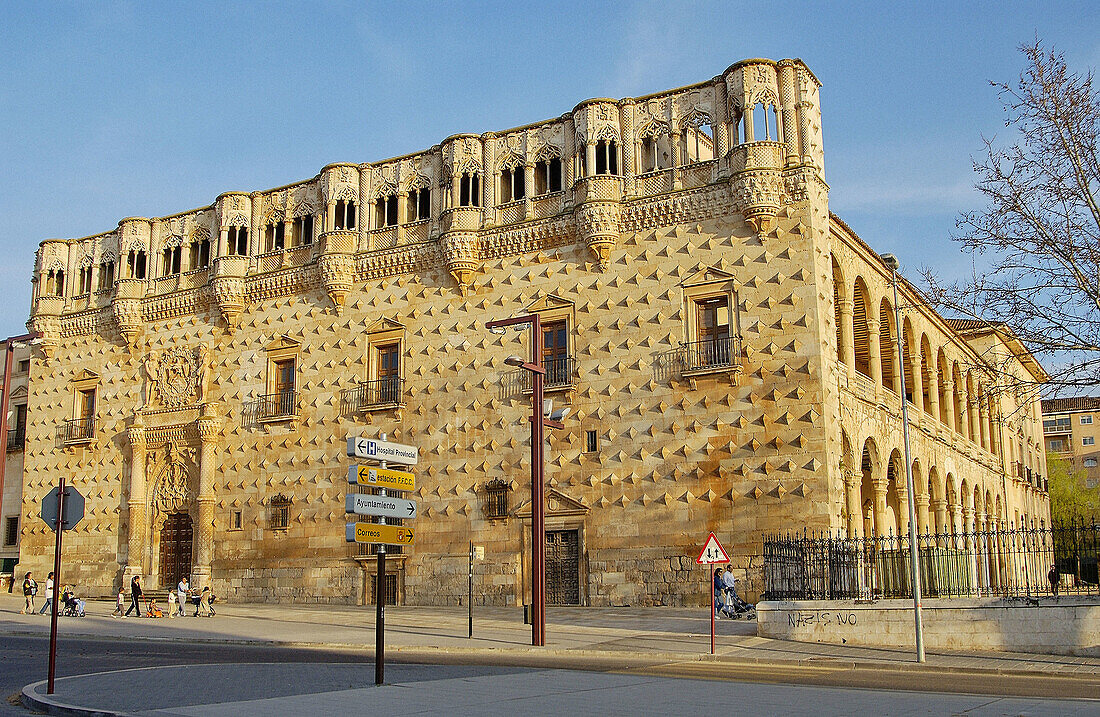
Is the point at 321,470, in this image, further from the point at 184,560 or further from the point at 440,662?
the point at 440,662

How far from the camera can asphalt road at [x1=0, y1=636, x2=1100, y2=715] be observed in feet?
34.8

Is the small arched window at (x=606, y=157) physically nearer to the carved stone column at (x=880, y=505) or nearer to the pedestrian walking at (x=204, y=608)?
the carved stone column at (x=880, y=505)

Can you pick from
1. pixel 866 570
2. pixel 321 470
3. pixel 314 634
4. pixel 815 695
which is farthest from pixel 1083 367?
pixel 321 470

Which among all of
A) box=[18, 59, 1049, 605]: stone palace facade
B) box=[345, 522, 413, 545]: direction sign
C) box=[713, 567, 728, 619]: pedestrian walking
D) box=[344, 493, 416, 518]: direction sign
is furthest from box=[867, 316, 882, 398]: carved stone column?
box=[345, 522, 413, 545]: direction sign

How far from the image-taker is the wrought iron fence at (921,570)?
60.4 ft

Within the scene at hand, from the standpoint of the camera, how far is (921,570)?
69.8 feet

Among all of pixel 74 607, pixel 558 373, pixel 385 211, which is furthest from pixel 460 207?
pixel 74 607

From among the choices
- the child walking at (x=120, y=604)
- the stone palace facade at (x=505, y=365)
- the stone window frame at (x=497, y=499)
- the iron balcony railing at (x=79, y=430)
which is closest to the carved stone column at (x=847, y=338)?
the stone palace facade at (x=505, y=365)

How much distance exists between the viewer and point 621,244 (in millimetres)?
29875

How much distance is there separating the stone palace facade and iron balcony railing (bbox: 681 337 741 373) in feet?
0.27

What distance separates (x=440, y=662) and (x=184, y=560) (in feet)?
71.0

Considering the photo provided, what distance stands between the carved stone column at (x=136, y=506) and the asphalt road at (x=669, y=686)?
16.6 meters

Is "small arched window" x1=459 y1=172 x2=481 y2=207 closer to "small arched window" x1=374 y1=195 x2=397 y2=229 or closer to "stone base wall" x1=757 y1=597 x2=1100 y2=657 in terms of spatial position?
"small arched window" x1=374 y1=195 x2=397 y2=229

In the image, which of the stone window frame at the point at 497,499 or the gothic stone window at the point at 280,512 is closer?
the stone window frame at the point at 497,499
